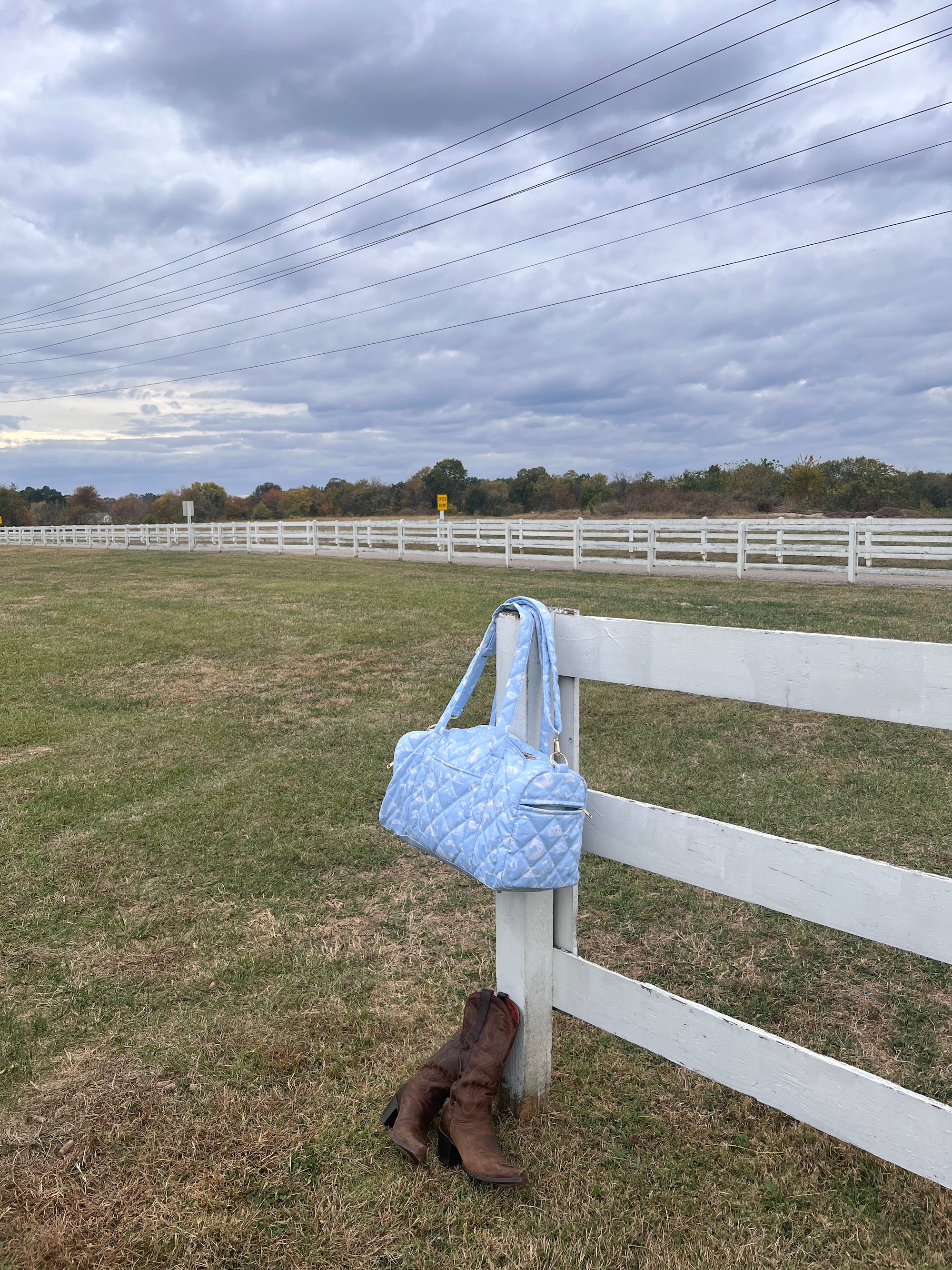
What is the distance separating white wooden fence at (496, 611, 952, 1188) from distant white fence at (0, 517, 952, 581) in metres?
15.6

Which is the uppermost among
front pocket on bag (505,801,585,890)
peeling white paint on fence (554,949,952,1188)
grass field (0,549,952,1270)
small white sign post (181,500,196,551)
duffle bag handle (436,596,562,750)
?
small white sign post (181,500,196,551)

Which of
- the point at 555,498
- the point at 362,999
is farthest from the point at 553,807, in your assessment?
the point at 555,498

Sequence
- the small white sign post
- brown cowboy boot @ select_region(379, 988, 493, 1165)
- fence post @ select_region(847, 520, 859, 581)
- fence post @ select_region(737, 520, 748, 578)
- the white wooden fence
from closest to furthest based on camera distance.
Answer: the white wooden fence < brown cowboy boot @ select_region(379, 988, 493, 1165) < fence post @ select_region(847, 520, 859, 581) < fence post @ select_region(737, 520, 748, 578) < the small white sign post

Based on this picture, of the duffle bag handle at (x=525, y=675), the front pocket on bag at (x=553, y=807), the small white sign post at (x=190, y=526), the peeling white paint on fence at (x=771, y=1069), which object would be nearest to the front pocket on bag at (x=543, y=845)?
the front pocket on bag at (x=553, y=807)

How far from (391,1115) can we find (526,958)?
0.57 metres

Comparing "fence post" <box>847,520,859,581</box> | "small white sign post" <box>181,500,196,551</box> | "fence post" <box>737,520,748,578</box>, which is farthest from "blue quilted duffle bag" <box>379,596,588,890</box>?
"small white sign post" <box>181,500,196,551</box>

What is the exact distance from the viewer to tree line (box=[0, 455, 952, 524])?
1462 inches

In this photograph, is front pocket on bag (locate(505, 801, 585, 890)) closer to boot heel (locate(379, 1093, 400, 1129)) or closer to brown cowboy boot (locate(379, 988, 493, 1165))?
brown cowboy boot (locate(379, 988, 493, 1165))

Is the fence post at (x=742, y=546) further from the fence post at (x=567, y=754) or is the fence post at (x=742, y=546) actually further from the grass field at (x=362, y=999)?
the fence post at (x=567, y=754)

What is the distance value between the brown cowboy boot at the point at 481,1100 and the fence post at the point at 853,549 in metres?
15.7

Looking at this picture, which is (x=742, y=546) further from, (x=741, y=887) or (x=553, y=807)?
(x=553, y=807)

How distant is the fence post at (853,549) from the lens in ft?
53.1

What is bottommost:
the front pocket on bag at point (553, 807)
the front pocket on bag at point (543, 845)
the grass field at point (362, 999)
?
the grass field at point (362, 999)

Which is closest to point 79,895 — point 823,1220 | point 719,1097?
point 719,1097
